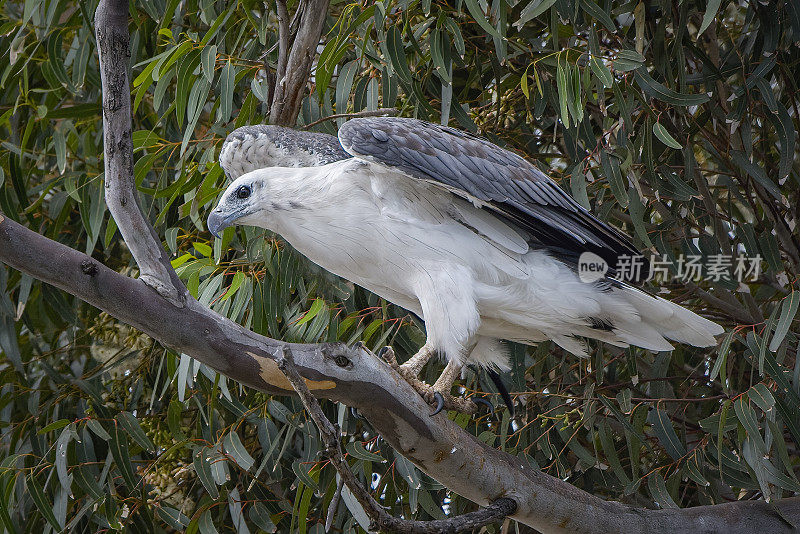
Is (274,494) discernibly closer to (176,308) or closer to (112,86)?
(176,308)

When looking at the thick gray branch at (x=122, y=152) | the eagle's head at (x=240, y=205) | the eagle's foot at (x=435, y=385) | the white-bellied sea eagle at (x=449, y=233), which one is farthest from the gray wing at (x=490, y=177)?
the thick gray branch at (x=122, y=152)

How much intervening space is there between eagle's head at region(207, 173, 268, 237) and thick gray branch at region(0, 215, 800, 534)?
0.43m

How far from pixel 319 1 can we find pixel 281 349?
4.12 ft

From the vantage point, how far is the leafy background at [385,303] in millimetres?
2383

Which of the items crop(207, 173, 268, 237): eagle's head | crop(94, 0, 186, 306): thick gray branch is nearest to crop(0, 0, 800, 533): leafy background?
crop(207, 173, 268, 237): eagle's head

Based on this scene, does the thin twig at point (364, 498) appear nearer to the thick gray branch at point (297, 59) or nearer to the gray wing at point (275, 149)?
the gray wing at point (275, 149)

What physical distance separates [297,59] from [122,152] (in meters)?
0.98

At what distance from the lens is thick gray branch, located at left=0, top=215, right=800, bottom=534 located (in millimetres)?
1519

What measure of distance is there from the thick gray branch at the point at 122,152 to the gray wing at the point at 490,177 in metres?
0.48

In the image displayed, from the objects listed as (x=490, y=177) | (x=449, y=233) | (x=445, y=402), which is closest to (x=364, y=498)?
(x=445, y=402)

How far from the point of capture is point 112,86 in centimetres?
161

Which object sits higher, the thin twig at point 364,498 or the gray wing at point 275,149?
the gray wing at point 275,149

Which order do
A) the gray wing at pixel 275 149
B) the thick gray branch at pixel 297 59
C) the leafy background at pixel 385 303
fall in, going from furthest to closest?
the thick gray branch at pixel 297 59 → the leafy background at pixel 385 303 → the gray wing at pixel 275 149

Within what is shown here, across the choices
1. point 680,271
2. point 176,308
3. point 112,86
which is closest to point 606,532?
A: point 680,271
